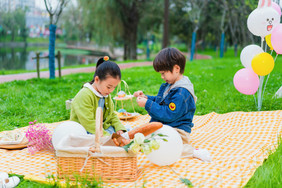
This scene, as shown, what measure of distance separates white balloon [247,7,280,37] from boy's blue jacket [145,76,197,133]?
6.78 ft

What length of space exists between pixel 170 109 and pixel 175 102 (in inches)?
3.9

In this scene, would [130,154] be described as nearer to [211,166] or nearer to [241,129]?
[211,166]

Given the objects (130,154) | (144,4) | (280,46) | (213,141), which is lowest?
(213,141)

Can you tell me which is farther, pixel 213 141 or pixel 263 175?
pixel 213 141

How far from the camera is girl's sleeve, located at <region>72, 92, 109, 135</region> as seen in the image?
3.07 metres

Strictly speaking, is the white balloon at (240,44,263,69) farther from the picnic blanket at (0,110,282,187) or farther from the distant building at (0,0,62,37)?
the distant building at (0,0,62,37)

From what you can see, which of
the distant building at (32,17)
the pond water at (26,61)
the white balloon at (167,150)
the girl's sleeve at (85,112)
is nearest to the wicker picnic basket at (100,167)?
the white balloon at (167,150)

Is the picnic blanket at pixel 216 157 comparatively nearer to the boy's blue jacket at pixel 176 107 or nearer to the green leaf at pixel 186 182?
the green leaf at pixel 186 182

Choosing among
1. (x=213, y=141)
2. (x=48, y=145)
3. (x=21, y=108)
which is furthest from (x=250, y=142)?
(x=21, y=108)

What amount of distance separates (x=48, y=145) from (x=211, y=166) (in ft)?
6.40

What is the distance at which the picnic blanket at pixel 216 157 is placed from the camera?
2568mm

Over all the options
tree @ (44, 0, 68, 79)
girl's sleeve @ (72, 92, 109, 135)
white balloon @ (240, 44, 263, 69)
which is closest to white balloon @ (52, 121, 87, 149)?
girl's sleeve @ (72, 92, 109, 135)

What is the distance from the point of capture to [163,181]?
8.23 feet

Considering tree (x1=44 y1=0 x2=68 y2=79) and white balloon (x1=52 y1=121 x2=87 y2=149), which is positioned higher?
tree (x1=44 y1=0 x2=68 y2=79)
